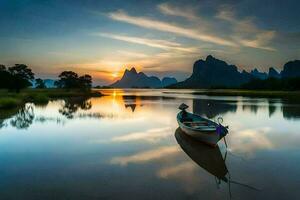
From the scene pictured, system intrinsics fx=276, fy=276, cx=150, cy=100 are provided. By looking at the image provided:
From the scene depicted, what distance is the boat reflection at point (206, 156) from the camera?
14594 mm

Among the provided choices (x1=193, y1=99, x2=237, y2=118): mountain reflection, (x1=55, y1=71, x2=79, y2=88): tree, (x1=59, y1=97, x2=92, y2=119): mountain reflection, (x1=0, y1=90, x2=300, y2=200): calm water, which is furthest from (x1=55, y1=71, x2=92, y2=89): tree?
(x1=0, y1=90, x2=300, y2=200): calm water

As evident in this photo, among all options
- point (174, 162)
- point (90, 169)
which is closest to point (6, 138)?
point (90, 169)

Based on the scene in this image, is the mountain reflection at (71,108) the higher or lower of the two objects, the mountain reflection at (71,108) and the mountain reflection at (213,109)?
the higher

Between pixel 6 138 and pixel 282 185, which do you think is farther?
pixel 6 138

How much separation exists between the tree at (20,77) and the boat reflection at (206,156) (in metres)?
76.2

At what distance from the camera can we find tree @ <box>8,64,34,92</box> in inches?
3369

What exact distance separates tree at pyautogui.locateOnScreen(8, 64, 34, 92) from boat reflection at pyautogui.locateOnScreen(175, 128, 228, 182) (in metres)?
76.2

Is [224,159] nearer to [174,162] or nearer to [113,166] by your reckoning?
[174,162]

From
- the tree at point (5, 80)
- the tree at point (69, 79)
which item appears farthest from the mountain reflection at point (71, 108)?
the tree at point (69, 79)

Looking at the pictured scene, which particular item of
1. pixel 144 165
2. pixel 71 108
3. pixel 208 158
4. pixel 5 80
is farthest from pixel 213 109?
pixel 5 80

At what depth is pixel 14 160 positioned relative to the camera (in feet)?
53.9

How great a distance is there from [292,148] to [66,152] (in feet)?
51.9

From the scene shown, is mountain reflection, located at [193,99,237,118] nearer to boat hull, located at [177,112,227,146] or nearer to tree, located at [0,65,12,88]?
boat hull, located at [177,112,227,146]

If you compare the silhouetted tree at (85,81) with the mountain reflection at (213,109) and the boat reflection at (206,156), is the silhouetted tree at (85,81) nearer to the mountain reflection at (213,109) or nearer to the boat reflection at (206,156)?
the mountain reflection at (213,109)
